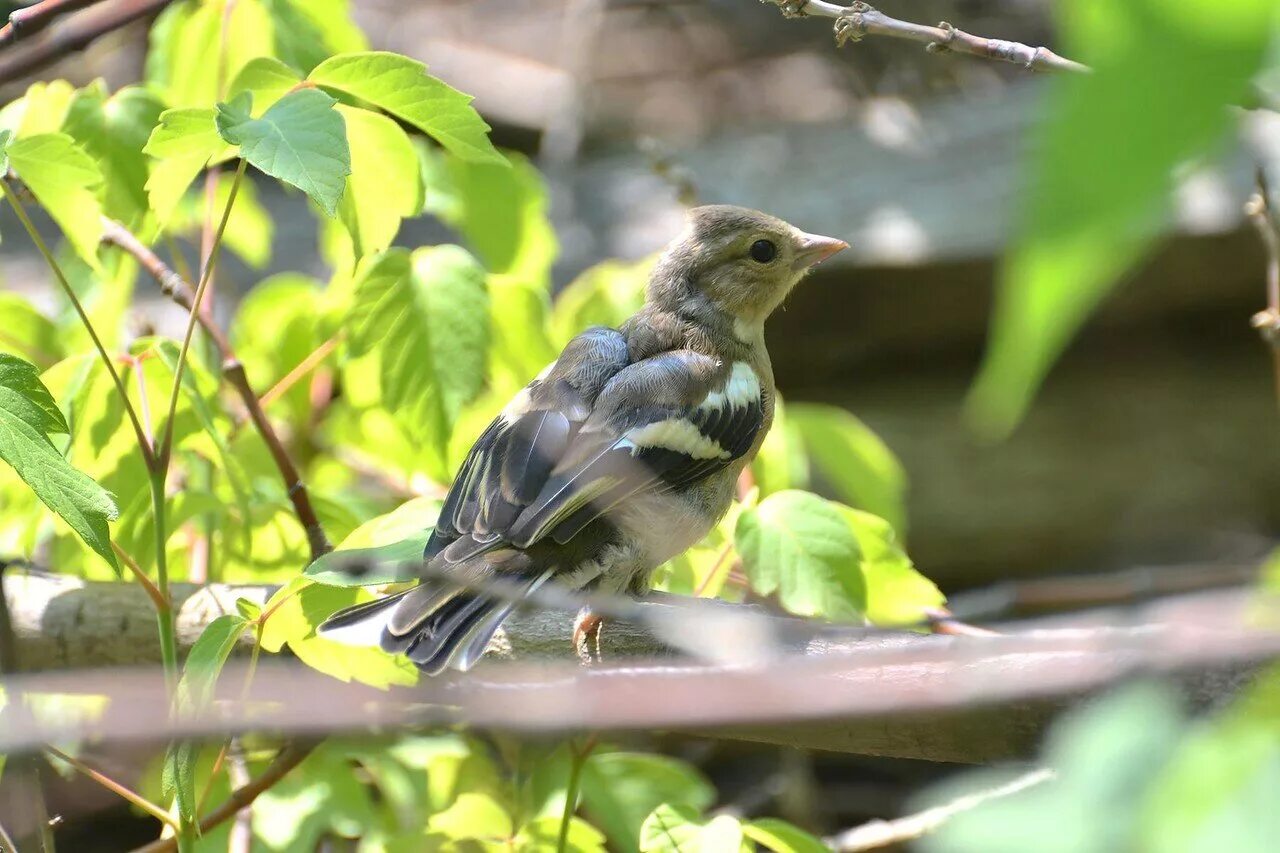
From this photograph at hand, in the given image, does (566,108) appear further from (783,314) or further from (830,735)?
(830,735)

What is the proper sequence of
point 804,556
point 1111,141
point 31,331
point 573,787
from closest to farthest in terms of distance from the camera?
point 1111,141
point 573,787
point 804,556
point 31,331

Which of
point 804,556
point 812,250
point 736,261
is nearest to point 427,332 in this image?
point 804,556

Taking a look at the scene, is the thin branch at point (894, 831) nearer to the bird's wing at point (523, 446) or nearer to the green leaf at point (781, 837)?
the green leaf at point (781, 837)

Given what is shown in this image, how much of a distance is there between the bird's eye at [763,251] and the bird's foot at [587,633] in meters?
1.33

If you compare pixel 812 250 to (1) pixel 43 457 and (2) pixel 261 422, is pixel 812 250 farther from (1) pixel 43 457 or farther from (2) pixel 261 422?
(1) pixel 43 457

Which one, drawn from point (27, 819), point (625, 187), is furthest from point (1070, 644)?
point (625, 187)

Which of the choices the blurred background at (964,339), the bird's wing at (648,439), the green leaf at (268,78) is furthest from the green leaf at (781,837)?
the blurred background at (964,339)

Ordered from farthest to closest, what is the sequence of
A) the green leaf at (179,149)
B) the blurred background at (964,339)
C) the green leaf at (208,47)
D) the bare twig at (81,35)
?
the blurred background at (964,339)
the green leaf at (208,47)
the bare twig at (81,35)
the green leaf at (179,149)

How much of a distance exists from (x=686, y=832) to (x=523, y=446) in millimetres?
896

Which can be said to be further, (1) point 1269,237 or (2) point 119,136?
(1) point 1269,237

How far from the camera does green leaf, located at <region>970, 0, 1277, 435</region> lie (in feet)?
1.86

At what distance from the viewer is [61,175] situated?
2.15 metres

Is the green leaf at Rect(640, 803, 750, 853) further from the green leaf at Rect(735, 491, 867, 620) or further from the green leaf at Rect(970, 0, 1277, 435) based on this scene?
the green leaf at Rect(970, 0, 1277, 435)

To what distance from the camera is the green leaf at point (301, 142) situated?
1.79 m
